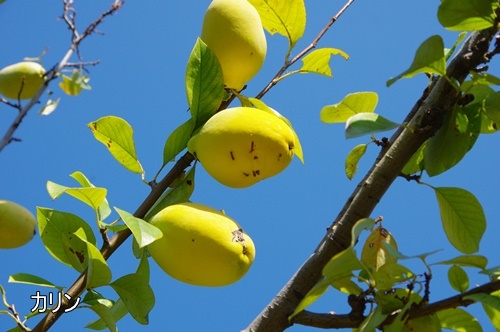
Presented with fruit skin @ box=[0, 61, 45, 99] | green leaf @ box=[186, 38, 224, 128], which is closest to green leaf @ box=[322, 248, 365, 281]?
green leaf @ box=[186, 38, 224, 128]

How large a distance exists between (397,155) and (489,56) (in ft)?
0.52

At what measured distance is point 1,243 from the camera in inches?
47.9

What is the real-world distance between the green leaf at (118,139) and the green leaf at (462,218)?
445 millimetres

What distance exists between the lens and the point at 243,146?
2.31ft

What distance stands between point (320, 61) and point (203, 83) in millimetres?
263

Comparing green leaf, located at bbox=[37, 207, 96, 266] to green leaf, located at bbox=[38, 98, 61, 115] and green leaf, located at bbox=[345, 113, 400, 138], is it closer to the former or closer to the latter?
green leaf, located at bbox=[345, 113, 400, 138]

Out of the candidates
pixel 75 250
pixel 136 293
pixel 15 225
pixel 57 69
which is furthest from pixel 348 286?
pixel 57 69

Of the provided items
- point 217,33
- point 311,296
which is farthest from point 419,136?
point 217,33

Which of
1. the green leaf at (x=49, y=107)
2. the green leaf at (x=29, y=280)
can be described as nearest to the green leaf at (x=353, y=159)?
the green leaf at (x=29, y=280)

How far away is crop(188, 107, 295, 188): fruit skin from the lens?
706 mm

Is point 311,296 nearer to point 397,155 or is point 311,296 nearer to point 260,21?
point 397,155

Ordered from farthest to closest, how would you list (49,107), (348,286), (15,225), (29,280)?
1. (49,107)
2. (15,225)
3. (29,280)
4. (348,286)

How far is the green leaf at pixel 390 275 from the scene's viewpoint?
0.59 m

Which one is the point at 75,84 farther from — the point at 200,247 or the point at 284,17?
the point at 200,247
